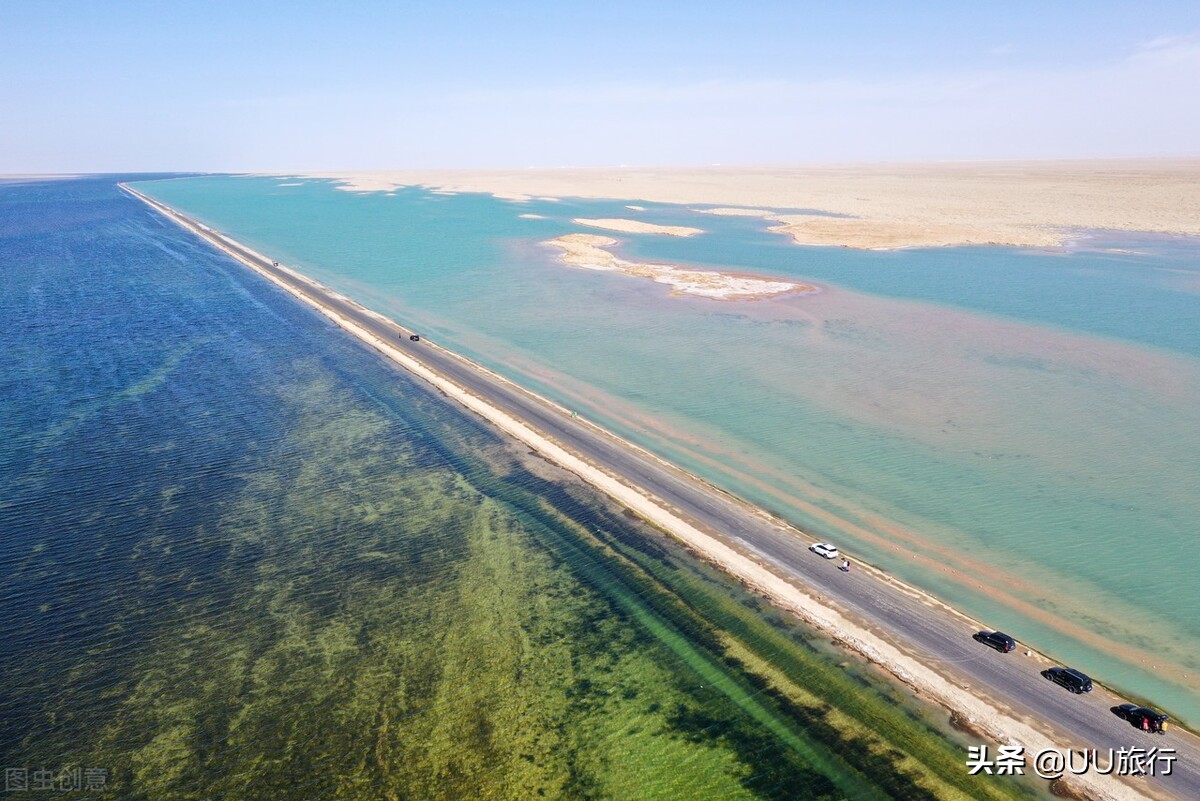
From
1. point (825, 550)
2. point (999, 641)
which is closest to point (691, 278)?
point (825, 550)

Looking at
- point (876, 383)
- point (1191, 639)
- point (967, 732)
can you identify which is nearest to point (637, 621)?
point (967, 732)

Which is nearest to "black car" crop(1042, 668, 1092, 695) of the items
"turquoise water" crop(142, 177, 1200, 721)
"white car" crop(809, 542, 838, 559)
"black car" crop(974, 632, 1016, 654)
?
"black car" crop(974, 632, 1016, 654)

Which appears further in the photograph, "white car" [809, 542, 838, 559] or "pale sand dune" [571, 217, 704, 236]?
"pale sand dune" [571, 217, 704, 236]

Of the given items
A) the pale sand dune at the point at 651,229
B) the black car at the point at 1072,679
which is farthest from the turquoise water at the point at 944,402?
the pale sand dune at the point at 651,229

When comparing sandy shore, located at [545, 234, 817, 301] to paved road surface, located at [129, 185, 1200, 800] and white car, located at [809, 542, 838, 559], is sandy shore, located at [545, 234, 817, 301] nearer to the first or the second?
paved road surface, located at [129, 185, 1200, 800]

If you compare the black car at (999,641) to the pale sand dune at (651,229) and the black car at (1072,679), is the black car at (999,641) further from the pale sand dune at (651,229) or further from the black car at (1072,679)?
the pale sand dune at (651,229)

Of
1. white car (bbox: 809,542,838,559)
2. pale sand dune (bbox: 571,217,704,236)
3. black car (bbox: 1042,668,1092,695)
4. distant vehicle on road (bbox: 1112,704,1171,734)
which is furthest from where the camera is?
pale sand dune (bbox: 571,217,704,236)

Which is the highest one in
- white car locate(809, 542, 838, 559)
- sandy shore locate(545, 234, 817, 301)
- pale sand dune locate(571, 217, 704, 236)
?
pale sand dune locate(571, 217, 704, 236)
